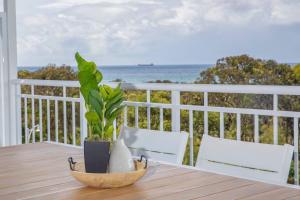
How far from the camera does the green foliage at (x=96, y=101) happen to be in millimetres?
1762

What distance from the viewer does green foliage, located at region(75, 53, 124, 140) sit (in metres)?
1.76

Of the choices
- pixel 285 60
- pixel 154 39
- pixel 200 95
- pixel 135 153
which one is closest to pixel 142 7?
pixel 154 39

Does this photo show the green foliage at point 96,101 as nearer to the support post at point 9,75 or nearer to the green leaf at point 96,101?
the green leaf at point 96,101

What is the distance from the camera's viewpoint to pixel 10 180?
1.83 metres

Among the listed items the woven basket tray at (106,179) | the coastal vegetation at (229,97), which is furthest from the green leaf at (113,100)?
the coastal vegetation at (229,97)

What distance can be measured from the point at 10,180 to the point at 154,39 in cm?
1882

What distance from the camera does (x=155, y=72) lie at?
20891 millimetres

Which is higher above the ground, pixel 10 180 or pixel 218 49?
pixel 218 49

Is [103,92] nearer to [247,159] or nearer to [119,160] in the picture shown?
[119,160]

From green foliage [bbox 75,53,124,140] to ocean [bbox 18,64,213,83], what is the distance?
1785cm

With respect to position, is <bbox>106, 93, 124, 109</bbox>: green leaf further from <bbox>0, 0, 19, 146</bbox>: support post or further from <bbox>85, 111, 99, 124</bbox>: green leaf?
<bbox>0, 0, 19, 146</bbox>: support post

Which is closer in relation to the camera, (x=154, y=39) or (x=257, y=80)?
(x=257, y=80)

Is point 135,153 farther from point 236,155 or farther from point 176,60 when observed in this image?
point 176,60

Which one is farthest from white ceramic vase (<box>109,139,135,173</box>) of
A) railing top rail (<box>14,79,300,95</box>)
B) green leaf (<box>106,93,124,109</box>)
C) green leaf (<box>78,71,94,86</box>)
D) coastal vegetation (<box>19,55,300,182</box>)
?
coastal vegetation (<box>19,55,300,182</box>)
